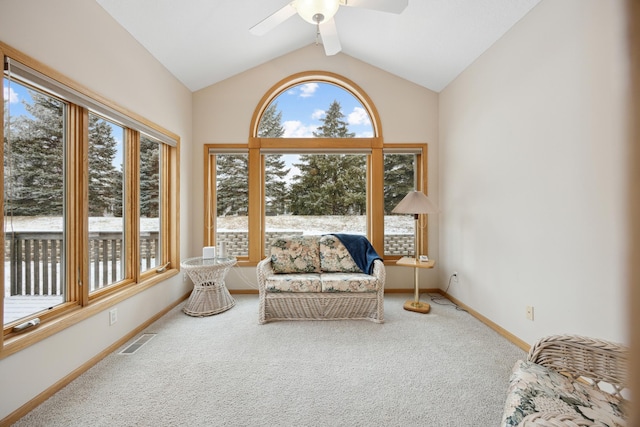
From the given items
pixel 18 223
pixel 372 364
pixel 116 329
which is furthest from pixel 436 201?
pixel 18 223

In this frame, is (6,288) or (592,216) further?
(592,216)

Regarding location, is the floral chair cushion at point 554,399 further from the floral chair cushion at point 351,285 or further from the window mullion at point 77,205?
the window mullion at point 77,205

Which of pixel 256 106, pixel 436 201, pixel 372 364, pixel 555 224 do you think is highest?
pixel 256 106

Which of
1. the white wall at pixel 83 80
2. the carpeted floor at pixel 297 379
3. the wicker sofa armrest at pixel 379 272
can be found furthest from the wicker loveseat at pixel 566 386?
the white wall at pixel 83 80

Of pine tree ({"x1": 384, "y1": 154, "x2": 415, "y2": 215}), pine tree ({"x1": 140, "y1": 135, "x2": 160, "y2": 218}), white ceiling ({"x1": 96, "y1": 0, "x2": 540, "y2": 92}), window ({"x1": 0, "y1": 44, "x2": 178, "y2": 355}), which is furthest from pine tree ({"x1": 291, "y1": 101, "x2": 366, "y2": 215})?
window ({"x1": 0, "y1": 44, "x2": 178, "y2": 355})

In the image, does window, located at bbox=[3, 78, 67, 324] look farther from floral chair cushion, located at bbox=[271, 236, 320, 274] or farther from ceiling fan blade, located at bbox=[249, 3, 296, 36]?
floral chair cushion, located at bbox=[271, 236, 320, 274]

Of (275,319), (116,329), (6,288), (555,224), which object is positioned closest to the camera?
(6,288)

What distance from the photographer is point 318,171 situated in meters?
4.00

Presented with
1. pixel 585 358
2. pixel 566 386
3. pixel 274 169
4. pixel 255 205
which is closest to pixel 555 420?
pixel 566 386

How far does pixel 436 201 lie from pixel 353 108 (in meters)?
1.70

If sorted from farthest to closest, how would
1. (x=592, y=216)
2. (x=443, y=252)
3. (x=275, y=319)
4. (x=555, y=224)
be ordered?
1. (x=443, y=252)
2. (x=275, y=319)
3. (x=555, y=224)
4. (x=592, y=216)

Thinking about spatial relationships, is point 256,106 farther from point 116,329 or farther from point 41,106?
point 116,329

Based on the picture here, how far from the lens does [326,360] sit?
88.0 inches

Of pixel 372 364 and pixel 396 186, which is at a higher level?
pixel 396 186
